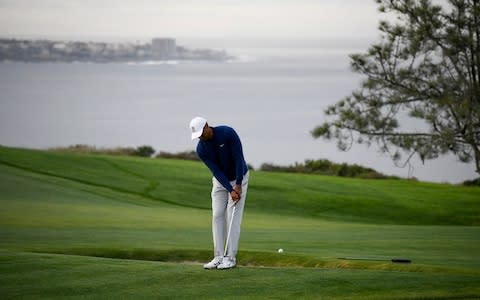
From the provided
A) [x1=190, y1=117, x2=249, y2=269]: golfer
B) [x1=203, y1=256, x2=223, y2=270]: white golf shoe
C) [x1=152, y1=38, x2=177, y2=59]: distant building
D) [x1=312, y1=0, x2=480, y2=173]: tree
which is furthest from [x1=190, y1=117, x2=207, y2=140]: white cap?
[x1=152, y1=38, x2=177, y2=59]: distant building

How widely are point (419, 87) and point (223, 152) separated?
19379 millimetres

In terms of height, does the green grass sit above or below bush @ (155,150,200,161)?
below

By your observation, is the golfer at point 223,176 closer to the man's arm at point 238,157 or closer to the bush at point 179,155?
the man's arm at point 238,157

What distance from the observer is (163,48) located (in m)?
187

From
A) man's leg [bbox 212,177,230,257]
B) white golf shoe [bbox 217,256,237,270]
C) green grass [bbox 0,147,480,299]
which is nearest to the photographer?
green grass [bbox 0,147,480,299]

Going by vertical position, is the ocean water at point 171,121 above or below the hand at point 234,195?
above

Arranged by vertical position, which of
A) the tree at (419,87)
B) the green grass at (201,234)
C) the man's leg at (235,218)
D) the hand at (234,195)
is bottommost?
the green grass at (201,234)

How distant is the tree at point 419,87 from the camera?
29.1 meters

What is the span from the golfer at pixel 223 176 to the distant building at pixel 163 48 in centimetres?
16722

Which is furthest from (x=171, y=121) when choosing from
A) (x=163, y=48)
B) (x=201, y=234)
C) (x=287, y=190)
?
(x=201, y=234)

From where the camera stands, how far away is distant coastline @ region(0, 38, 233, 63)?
513 feet

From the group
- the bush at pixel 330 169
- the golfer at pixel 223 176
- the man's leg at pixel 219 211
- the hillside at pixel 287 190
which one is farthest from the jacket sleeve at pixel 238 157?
the bush at pixel 330 169

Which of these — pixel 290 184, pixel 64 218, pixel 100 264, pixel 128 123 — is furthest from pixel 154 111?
pixel 100 264

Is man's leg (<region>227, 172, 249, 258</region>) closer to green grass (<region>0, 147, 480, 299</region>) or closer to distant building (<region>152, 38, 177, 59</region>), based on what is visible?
green grass (<region>0, 147, 480, 299</region>)
